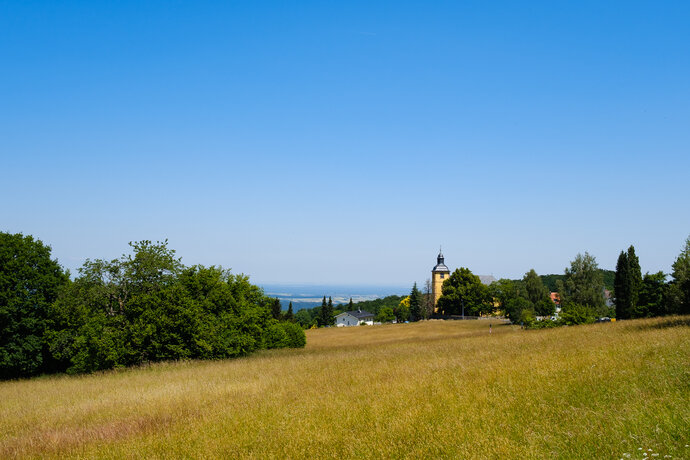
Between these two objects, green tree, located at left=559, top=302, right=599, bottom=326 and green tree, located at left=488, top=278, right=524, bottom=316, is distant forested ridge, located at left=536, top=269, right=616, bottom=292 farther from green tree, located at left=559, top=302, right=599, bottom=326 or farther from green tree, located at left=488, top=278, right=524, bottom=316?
green tree, located at left=559, top=302, right=599, bottom=326

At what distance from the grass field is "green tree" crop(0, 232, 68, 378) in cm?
2268

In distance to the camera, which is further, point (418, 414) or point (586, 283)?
point (586, 283)

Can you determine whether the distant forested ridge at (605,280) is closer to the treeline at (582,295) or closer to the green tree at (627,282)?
the treeline at (582,295)

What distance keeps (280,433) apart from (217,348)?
2399cm

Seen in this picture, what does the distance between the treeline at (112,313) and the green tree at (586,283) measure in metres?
52.3

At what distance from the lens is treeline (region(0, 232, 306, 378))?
27.7m

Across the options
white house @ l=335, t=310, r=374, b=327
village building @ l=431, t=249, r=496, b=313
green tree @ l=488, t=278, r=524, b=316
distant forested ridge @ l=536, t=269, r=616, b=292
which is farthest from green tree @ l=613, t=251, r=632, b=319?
white house @ l=335, t=310, r=374, b=327

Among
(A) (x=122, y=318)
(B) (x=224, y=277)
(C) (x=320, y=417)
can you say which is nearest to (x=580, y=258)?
(B) (x=224, y=277)

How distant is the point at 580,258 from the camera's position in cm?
6831

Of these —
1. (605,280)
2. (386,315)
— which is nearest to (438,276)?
(386,315)

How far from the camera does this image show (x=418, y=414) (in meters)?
Result: 7.96

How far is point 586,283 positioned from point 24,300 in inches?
2770

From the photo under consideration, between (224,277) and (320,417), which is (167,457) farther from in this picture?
(224,277)

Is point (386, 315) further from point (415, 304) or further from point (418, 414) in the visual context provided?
point (418, 414)
